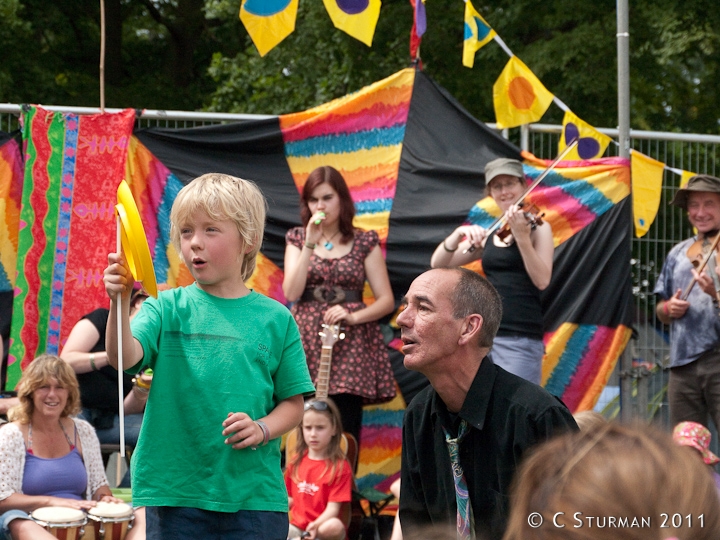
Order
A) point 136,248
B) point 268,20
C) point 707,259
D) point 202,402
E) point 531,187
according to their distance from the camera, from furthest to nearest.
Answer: point 268,20, point 531,187, point 707,259, point 202,402, point 136,248

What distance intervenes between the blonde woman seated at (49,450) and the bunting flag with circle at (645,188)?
386cm

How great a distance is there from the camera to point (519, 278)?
19.1ft

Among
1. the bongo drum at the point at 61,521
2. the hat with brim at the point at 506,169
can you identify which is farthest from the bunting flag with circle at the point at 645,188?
the bongo drum at the point at 61,521

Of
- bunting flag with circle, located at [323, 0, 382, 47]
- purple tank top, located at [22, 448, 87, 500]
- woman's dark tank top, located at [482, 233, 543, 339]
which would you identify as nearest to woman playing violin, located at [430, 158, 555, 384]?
woman's dark tank top, located at [482, 233, 543, 339]

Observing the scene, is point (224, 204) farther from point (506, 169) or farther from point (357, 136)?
point (357, 136)

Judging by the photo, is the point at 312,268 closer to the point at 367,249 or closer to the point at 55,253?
the point at 367,249

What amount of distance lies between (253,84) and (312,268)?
302 inches

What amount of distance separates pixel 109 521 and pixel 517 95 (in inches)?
149

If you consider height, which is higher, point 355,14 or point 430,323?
point 355,14

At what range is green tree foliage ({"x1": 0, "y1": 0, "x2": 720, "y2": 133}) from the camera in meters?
11.6

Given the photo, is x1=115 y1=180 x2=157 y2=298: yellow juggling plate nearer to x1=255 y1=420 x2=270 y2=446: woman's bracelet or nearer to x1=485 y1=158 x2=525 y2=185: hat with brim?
x1=255 y1=420 x2=270 y2=446: woman's bracelet

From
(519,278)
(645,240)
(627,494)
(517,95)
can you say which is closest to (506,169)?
(519,278)

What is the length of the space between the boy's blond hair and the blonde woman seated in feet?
7.76

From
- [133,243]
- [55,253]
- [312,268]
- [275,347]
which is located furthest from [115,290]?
[55,253]
